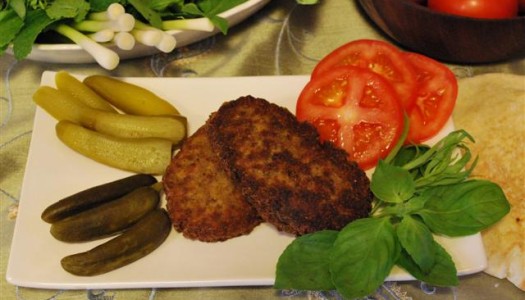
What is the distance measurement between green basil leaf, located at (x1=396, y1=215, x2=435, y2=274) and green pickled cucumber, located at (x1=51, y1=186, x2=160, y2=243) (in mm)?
909

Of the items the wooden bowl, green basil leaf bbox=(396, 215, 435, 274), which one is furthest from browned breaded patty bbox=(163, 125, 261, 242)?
the wooden bowl

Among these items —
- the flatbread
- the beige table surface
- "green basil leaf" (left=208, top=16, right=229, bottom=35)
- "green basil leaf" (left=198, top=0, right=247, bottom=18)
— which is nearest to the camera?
the flatbread

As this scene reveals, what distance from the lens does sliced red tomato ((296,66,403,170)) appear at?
7.30ft

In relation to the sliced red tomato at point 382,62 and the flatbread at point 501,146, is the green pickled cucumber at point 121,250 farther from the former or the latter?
the flatbread at point 501,146

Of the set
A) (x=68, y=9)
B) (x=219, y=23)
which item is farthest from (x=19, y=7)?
(x=219, y=23)

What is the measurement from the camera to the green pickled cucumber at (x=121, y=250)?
1.93m

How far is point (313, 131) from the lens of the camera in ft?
7.19

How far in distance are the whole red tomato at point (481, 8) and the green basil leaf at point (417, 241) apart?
1.09 metres

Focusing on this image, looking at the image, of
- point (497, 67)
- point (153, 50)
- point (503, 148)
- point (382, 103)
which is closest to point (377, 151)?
point (382, 103)

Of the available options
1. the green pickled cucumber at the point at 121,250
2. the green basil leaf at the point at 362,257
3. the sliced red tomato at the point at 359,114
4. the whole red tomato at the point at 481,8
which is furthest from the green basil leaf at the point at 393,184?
the whole red tomato at the point at 481,8

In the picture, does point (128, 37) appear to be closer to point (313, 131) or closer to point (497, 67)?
point (313, 131)

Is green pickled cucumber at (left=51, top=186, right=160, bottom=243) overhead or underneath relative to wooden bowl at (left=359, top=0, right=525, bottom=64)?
underneath

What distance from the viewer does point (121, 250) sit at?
1.96m

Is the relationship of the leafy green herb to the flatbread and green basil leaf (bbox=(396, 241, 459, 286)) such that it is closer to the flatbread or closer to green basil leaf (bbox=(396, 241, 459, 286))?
the flatbread
